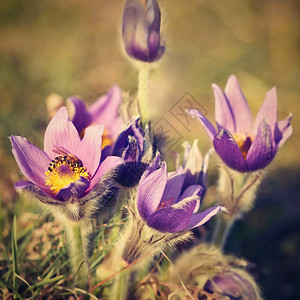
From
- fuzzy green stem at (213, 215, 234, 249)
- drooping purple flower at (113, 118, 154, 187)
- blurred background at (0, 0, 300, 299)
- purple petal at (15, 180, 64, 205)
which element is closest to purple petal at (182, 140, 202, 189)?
drooping purple flower at (113, 118, 154, 187)

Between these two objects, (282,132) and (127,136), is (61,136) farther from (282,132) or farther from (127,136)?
(282,132)

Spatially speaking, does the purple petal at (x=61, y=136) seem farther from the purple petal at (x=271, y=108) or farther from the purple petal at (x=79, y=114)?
the purple petal at (x=271, y=108)

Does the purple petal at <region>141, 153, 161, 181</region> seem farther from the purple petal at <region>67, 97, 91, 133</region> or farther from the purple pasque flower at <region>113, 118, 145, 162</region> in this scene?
the purple petal at <region>67, 97, 91, 133</region>

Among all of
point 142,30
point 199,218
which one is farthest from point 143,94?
point 199,218

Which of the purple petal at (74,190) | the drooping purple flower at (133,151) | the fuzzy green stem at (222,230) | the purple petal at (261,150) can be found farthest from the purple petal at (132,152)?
the fuzzy green stem at (222,230)

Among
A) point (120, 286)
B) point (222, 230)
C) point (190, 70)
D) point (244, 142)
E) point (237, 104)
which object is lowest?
point (120, 286)
